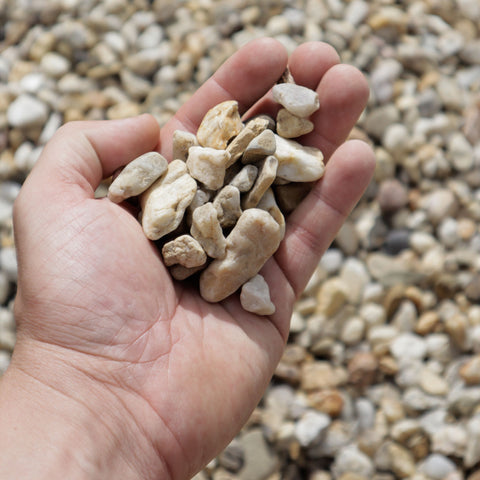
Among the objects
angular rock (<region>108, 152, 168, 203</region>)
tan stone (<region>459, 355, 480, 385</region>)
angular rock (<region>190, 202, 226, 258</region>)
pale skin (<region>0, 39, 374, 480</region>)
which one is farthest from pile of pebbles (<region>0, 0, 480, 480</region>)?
angular rock (<region>108, 152, 168, 203</region>)

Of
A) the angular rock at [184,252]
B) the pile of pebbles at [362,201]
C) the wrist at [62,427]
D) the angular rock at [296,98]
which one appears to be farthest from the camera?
the pile of pebbles at [362,201]

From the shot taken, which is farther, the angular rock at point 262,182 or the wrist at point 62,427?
the angular rock at point 262,182

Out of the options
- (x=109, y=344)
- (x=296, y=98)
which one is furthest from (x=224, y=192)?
(x=109, y=344)

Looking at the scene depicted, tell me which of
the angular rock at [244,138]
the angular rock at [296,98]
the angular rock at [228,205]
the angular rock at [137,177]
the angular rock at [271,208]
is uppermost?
the angular rock at [296,98]

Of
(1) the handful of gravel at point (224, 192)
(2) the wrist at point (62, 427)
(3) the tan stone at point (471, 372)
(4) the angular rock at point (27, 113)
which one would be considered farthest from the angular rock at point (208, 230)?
(4) the angular rock at point (27, 113)

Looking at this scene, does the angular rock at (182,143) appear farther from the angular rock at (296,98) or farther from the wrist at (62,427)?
the wrist at (62,427)

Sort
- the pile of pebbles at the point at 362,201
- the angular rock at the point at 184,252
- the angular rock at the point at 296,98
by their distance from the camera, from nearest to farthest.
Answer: the angular rock at the point at 184,252
the angular rock at the point at 296,98
the pile of pebbles at the point at 362,201

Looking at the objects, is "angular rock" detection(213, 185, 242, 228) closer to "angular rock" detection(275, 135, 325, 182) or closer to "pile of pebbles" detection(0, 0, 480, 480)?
"angular rock" detection(275, 135, 325, 182)

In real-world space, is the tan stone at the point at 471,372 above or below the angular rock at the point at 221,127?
below

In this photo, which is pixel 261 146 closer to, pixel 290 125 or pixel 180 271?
pixel 290 125
